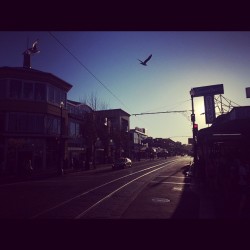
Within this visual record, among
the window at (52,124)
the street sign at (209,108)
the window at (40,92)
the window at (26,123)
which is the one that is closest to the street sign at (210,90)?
the street sign at (209,108)

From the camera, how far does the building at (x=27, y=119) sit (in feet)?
103

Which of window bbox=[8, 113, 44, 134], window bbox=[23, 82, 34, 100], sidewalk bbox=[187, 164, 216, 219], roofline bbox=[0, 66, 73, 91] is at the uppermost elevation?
roofline bbox=[0, 66, 73, 91]

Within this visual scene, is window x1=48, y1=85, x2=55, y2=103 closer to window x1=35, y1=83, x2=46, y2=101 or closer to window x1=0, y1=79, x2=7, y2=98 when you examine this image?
window x1=35, y1=83, x2=46, y2=101

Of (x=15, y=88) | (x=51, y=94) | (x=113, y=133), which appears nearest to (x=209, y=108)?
(x=51, y=94)

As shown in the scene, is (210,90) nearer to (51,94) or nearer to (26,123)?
(51,94)

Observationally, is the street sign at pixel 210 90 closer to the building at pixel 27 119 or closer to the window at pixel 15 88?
the building at pixel 27 119

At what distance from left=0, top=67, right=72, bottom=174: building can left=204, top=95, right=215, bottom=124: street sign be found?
1841cm

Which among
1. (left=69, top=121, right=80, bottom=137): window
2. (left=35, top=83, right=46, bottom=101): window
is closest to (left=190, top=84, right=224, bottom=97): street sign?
(left=69, top=121, right=80, bottom=137): window

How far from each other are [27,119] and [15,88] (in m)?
4.02

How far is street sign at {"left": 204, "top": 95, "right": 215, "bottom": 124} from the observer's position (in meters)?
34.7

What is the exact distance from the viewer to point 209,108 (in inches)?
1396
